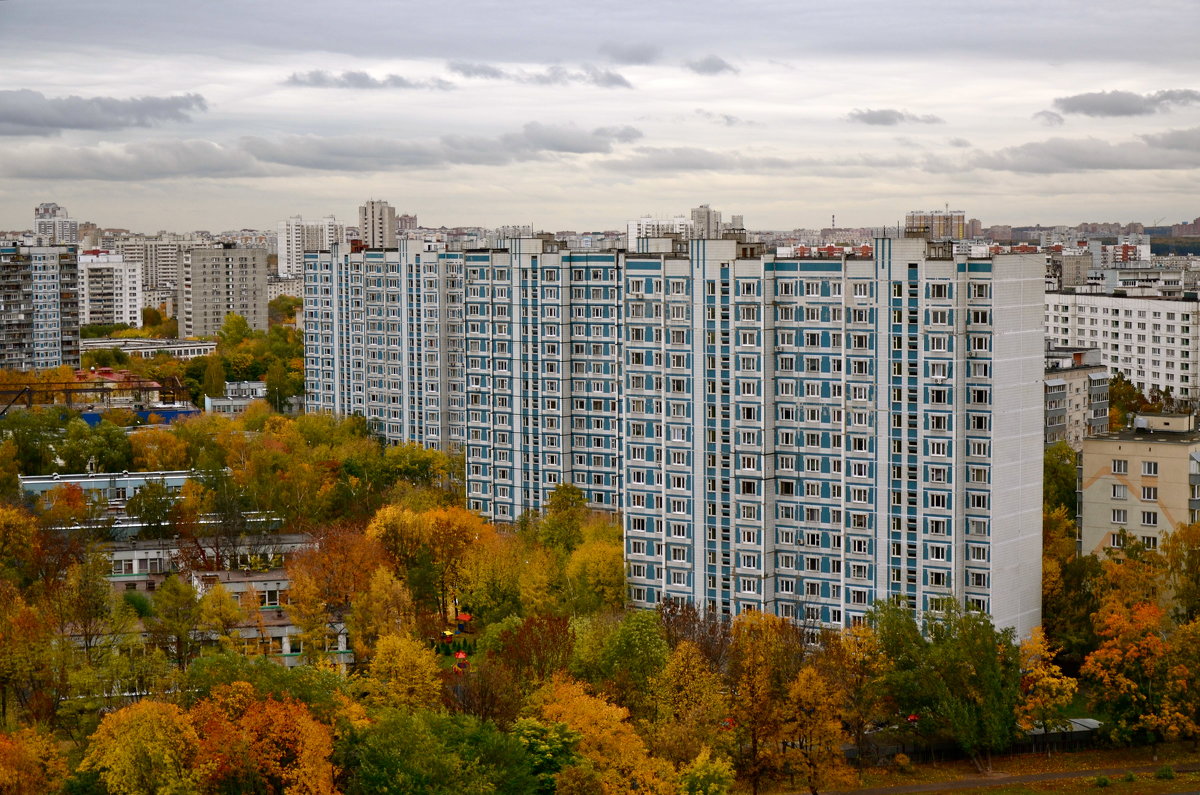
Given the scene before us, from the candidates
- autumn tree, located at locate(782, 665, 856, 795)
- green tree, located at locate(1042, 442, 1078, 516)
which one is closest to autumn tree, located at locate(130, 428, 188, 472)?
green tree, located at locate(1042, 442, 1078, 516)

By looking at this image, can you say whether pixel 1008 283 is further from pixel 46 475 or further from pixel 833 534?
pixel 46 475

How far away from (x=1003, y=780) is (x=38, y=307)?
2833 inches

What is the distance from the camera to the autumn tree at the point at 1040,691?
116ft

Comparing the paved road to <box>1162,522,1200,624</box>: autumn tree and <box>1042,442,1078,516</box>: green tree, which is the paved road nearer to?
<box>1162,522,1200,624</box>: autumn tree

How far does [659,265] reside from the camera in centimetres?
4294

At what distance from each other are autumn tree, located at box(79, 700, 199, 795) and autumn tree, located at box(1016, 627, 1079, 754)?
1763cm

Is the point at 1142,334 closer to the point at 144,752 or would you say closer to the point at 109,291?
the point at 144,752

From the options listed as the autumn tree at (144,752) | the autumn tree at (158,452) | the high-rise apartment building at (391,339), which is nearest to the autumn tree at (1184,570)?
the autumn tree at (144,752)

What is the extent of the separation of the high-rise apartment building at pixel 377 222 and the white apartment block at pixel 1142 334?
48355mm

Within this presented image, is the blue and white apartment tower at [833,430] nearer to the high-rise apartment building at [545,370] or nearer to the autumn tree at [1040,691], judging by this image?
the autumn tree at [1040,691]

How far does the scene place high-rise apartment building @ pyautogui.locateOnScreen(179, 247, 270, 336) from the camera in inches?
5098

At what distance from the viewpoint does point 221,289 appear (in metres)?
132

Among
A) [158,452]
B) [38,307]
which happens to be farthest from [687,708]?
[38,307]

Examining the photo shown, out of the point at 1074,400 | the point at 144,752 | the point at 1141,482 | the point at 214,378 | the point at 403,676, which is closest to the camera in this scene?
the point at 144,752
